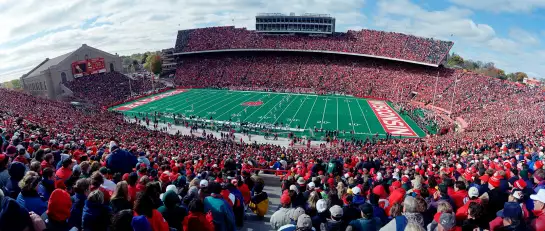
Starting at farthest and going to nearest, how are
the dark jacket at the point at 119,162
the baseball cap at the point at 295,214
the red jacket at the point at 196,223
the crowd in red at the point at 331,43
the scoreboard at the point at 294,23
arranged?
the scoreboard at the point at 294,23
the crowd in red at the point at 331,43
the dark jacket at the point at 119,162
the baseball cap at the point at 295,214
the red jacket at the point at 196,223

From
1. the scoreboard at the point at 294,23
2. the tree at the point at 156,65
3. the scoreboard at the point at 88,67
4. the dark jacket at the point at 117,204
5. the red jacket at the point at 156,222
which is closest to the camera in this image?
the red jacket at the point at 156,222

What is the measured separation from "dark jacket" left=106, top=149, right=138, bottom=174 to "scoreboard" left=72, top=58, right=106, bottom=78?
5074cm

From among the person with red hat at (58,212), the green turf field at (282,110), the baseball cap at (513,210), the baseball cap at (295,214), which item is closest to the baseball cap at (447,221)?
the baseball cap at (513,210)

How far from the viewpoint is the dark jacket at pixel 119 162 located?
6.73 metres

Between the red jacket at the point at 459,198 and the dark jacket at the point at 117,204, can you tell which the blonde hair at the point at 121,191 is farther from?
the red jacket at the point at 459,198

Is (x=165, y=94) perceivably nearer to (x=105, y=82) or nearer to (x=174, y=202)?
(x=105, y=82)

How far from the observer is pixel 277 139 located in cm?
2656

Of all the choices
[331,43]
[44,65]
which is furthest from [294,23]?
[44,65]

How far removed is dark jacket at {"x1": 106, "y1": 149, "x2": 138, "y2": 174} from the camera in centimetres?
673

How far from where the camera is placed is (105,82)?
1961 inches

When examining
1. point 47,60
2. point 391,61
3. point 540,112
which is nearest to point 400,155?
point 540,112

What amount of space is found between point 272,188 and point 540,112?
24411mm

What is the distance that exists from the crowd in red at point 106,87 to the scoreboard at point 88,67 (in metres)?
0.83

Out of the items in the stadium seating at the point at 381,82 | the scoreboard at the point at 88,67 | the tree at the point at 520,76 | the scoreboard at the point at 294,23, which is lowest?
the tree at the point at 520,76
